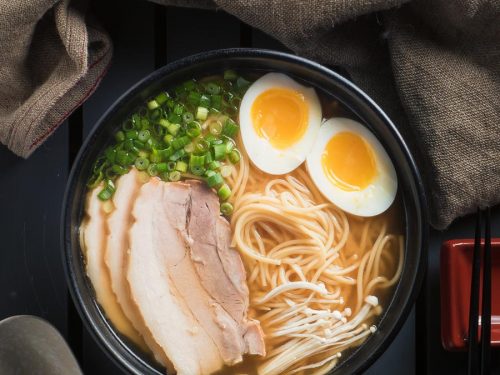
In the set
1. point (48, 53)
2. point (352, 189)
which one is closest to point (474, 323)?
point (352, 189)

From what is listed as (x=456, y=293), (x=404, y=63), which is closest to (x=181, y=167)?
(x=404, y=63)

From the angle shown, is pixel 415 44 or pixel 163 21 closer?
pixel 415 44

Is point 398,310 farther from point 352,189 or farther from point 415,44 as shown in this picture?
point 415,44

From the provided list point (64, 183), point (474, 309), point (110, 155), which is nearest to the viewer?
point (474, 309)

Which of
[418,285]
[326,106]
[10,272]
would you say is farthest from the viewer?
[10,272]

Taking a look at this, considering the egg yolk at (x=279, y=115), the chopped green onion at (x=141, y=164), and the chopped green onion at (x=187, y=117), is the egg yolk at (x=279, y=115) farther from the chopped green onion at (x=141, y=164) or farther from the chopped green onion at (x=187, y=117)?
the chopped green onion at (x=141, y=164)

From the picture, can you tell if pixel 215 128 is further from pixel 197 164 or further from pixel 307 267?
pixel 307 267

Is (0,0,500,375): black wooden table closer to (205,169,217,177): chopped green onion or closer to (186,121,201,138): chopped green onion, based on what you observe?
(186,121,201,138): chopped green onion
